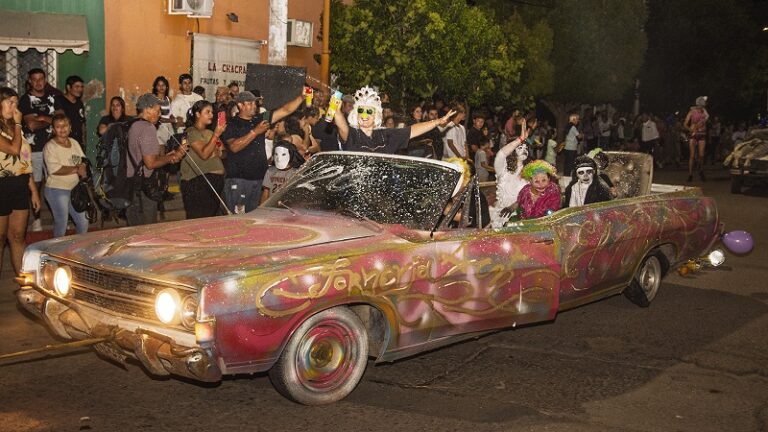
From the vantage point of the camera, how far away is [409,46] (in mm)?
20859

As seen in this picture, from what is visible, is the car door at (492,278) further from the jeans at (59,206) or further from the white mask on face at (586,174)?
the jeans at (59,206)

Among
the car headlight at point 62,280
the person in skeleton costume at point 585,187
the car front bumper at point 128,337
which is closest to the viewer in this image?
the car front bumper at point 128,337

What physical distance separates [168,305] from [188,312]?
0.43ft

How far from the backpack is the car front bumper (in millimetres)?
3015

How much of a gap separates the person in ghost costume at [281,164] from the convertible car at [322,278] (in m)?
3.21

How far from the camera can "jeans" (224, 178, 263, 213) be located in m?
9.31

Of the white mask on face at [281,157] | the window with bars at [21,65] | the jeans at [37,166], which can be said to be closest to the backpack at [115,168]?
the white mask on face at [281,157]

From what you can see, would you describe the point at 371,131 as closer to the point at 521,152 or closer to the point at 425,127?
the point at 425,127

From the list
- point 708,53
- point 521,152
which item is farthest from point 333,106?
point 708,53

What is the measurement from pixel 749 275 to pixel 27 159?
744cm

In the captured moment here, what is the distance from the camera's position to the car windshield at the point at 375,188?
20.5 ft

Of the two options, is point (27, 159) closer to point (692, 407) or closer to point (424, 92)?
point (692, 407)

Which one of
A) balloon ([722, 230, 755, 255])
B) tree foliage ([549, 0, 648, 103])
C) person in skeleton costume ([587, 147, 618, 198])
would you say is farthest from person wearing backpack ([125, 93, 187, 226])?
tree foliage ([549, 0, 648, 103])

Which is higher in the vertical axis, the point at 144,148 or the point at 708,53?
the point at 708,53
